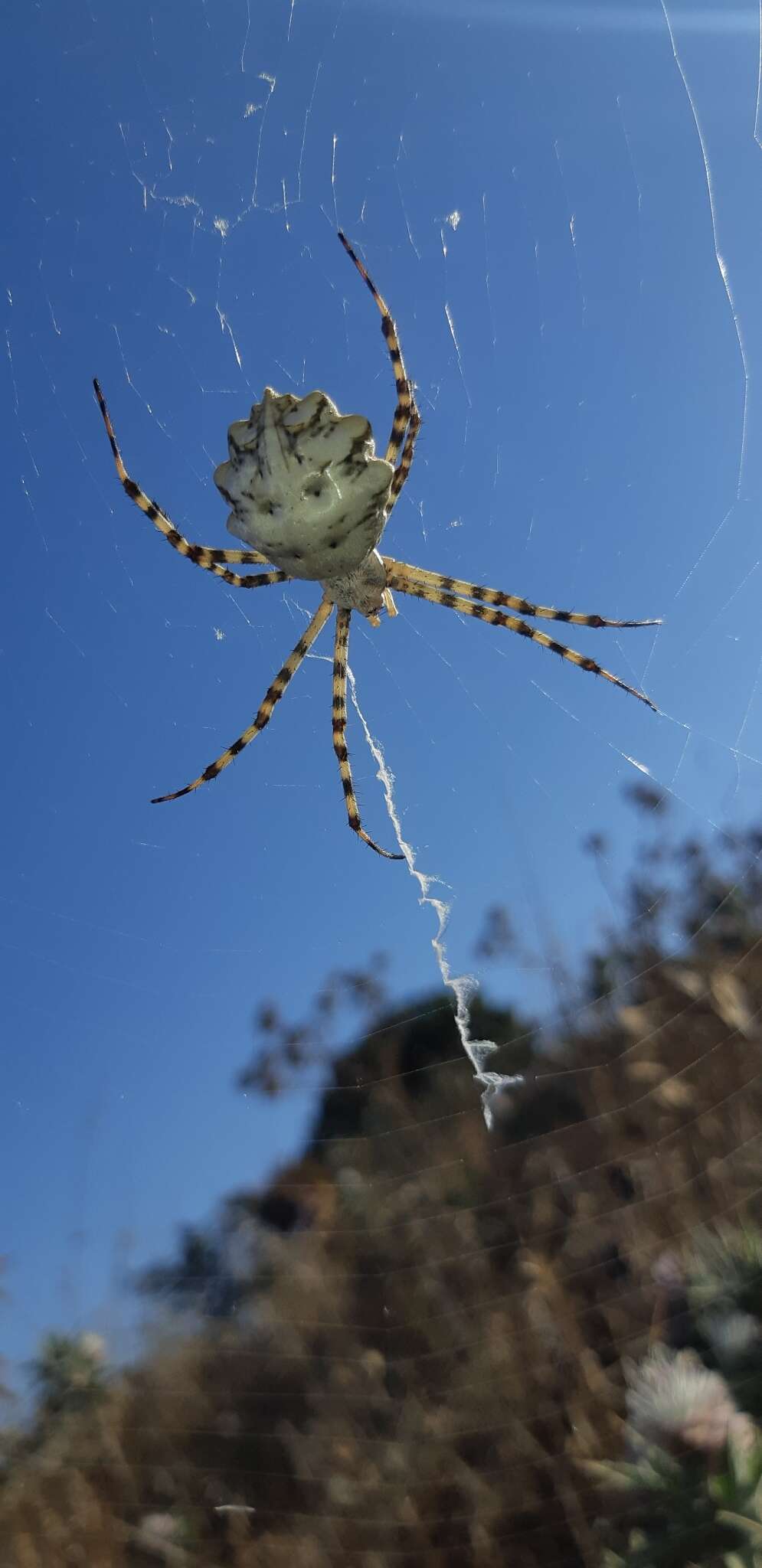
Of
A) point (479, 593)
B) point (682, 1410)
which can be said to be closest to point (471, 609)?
point (479, 593)

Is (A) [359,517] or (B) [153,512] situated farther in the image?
(B) [153,512]

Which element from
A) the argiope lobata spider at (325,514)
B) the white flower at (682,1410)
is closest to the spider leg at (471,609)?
the argiope lobata spider at (325,514)

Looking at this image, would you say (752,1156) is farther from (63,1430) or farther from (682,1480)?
(63,1430)

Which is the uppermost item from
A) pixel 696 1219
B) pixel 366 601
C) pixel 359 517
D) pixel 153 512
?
pixel 153 512

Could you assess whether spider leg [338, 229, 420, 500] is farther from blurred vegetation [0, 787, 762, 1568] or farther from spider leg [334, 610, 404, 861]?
blurred vegetation [0, 787, 762, 1568]

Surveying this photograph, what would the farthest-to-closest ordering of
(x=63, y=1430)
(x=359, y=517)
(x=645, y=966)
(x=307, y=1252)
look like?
1. (x=645, y=966)
2. (x=307, y=1252)
3. (x=63, y=1430)
4. (x=359, y=517)

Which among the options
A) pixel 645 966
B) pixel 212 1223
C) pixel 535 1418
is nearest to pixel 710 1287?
pixel 535 1418

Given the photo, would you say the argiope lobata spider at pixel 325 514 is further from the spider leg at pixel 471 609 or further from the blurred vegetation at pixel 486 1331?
the blurred vegetation at pixel 486 1331
